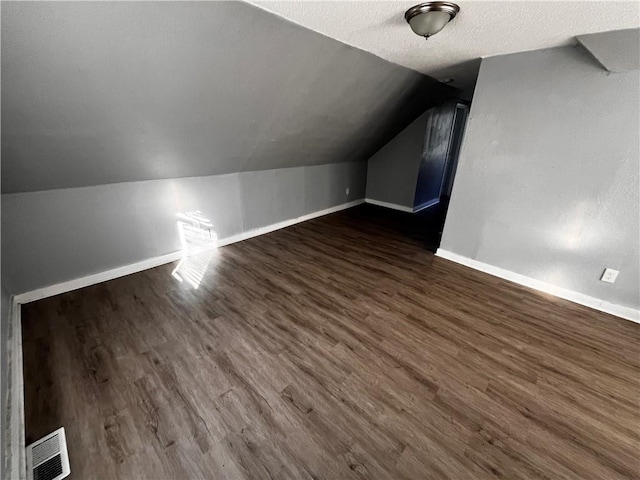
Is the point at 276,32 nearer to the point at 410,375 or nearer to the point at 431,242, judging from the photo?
the point at 410,375

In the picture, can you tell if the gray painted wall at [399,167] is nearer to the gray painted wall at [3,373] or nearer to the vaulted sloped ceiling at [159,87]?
the vaulted sloped ceiling at [159,87]

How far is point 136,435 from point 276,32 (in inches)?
92.2

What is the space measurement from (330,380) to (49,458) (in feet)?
4.29

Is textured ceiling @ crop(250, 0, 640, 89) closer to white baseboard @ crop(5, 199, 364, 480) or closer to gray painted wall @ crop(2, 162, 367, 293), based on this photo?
gray painted wall @ crop(2, 162, 367, 293)

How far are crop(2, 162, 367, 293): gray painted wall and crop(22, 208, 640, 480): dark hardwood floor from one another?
268 mm

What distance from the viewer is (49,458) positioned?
3.76 ft

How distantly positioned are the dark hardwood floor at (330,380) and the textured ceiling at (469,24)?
6.52 ft

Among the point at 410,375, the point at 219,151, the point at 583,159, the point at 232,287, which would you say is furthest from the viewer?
the point at 219,151

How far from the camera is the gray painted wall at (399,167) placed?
4.42 metres

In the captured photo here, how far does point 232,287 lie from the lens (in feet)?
8.00

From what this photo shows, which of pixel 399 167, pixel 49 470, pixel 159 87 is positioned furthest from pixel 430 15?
pixel 399 167

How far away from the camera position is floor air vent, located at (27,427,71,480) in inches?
42.9

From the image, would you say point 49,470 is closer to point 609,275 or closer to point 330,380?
point 330,380

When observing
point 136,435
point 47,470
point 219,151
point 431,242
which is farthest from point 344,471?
point 431,242
